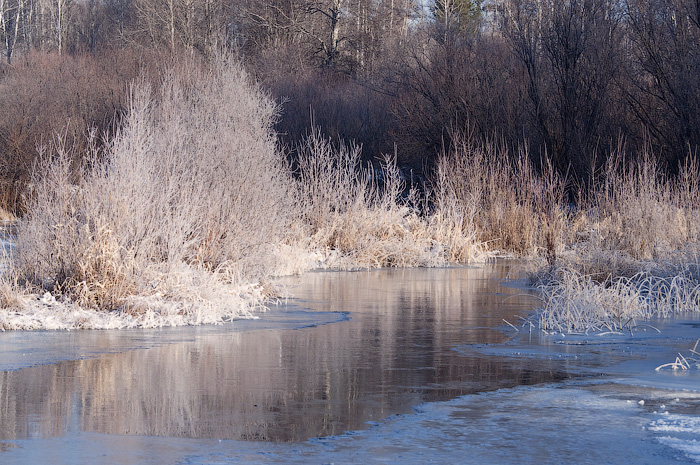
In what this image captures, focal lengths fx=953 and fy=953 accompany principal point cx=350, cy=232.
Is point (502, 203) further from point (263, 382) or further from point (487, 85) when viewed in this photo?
point (263, 382)

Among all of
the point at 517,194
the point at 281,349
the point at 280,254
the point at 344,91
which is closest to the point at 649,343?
the point at 281,349

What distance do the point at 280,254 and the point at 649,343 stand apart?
9.70 metres

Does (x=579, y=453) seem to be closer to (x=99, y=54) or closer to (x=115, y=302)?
(x=115, y=302)

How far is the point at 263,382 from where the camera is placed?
27.0ft

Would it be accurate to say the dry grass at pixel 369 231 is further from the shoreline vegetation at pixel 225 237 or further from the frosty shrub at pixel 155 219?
the frosty shrub at pixel 155 219

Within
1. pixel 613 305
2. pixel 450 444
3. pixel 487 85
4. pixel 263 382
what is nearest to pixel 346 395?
pixel 263 382

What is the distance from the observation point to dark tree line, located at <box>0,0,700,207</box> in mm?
31547

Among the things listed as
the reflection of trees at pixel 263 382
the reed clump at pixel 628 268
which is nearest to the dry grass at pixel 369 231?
the reed clump at pixel 628 268

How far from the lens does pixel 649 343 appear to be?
10.6 m

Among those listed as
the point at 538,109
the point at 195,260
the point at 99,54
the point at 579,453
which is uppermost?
the point at 99,54

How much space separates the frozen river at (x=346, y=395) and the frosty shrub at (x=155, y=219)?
1.28 m

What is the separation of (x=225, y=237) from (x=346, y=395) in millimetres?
7886

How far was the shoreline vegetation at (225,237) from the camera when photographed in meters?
12.0

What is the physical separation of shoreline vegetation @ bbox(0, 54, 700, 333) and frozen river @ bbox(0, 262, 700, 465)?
84 cm
